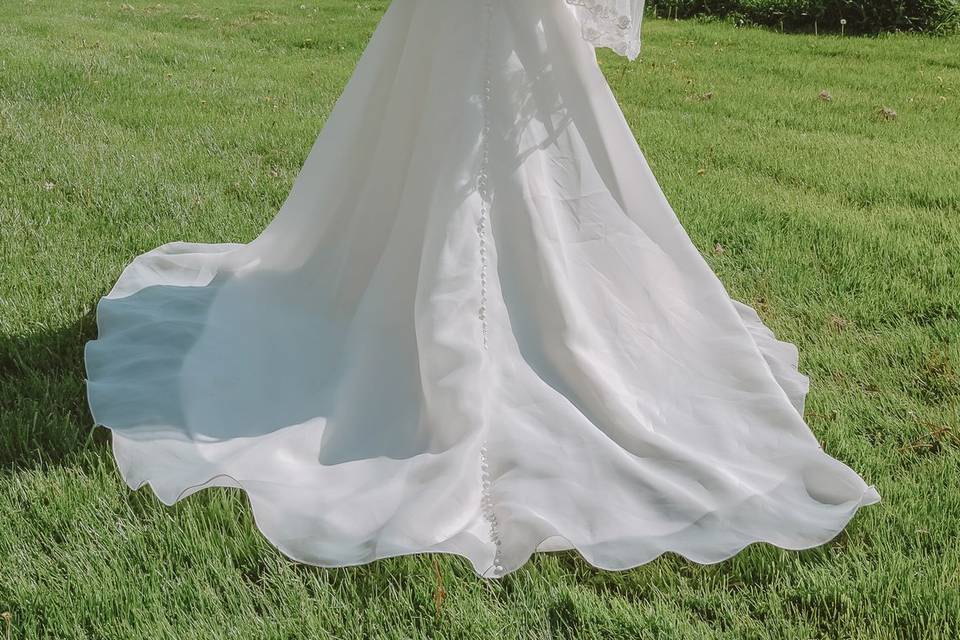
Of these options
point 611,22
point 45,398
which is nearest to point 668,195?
point 611,22

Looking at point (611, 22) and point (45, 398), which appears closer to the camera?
point (611, 22)

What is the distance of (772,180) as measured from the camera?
5.96 meters

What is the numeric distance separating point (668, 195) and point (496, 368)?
2.84 m

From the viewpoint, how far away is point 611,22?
9.93ft

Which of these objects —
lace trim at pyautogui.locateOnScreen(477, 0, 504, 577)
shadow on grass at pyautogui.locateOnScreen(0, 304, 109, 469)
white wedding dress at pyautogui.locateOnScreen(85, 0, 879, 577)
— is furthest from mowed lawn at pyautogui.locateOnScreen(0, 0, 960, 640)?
lace trim at pyautogui.locateOnScreen(477, 0, 504, 577)

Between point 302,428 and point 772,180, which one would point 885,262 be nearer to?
point 772,180

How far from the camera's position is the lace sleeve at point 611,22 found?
2998mm

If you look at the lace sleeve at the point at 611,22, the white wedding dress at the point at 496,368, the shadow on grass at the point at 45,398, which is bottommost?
the shadow on grass at the point at 45,398

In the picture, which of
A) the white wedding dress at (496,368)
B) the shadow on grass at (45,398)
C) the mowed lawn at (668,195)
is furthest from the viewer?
the shadow on grass at (45,398)

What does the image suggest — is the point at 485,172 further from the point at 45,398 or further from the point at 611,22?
the point at 45,398

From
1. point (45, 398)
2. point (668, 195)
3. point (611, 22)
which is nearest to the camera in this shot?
point (611, 22)

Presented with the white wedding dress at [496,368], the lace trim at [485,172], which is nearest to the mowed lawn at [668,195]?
the white wedding dress at [496,368]

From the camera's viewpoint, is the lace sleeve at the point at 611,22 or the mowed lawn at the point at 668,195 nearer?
the mowed lawn at the point at 668,195

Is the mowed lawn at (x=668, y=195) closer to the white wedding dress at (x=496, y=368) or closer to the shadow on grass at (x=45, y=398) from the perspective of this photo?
the shadow on grass at (x=45, y=398)
